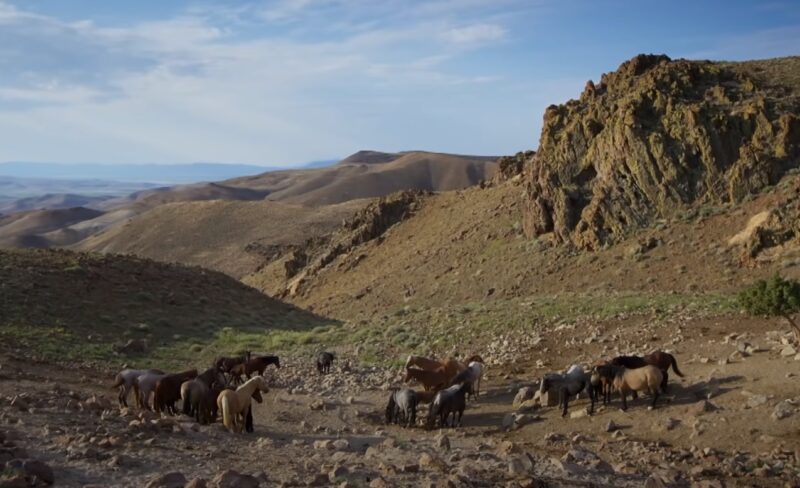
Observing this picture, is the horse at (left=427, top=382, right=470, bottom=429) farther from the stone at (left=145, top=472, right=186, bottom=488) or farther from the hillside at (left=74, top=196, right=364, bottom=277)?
the hillside at (left=74, top=196, right=364, bottom=277)

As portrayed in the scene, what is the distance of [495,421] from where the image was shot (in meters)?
15.2

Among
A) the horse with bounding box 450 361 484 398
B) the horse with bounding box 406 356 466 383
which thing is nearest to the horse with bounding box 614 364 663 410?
the horse with bounding box 450 361 484 398

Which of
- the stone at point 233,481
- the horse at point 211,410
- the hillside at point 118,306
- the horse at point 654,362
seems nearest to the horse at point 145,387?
the horse at point 211,410

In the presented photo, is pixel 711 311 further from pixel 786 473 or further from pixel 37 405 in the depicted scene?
pixel 37 405

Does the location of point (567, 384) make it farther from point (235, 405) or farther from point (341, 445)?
point (235, 405)

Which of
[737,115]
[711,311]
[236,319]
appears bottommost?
[236,319]

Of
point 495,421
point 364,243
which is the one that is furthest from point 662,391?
point 364,243

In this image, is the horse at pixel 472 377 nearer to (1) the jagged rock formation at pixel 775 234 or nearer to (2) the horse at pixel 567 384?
(2) the horse at pixel 567 384

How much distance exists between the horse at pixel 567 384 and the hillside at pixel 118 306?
42.9 ft

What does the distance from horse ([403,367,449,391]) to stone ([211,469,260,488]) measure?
27.2ft

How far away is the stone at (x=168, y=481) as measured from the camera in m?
8.70

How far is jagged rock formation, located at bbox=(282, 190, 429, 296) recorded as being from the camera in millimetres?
50438

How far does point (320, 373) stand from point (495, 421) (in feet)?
22.7

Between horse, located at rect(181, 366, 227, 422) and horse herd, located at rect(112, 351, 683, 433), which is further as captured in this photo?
horse, located at rect(181, 366, 227, 422)
